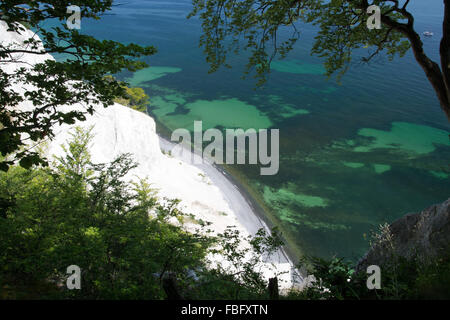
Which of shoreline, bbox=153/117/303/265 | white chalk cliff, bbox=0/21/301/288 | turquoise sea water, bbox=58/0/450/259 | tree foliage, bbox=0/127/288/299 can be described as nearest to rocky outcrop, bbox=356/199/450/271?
tree foliage, bbox=0/127/288/299

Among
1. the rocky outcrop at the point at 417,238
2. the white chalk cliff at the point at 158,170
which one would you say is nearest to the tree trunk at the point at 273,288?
the rocky outcrop at the point at 417,238

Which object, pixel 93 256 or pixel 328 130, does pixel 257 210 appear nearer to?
pixel 93 256

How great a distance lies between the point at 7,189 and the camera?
26.8 ft

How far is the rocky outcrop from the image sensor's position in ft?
21.1

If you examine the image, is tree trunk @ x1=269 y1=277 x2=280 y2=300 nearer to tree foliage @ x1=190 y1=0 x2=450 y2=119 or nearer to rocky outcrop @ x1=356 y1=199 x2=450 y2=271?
rocky outcrop @ x1=356 y1=199 x2=450 y2=271

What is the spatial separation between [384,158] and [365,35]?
2828cm

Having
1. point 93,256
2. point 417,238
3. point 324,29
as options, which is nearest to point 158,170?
point 93,256

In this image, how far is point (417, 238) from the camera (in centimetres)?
778

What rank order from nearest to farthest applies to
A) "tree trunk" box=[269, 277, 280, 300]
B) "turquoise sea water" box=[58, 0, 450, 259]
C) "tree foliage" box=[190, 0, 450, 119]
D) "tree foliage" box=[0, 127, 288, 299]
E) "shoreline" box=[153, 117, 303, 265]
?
"tree trunk" box=[269, 277, 280, 300] → "tree foliage" box=[0, 127, 288, 299] → "tree foliage" box=[190, 0, 450, 119] → "shoreline" box=[153, 117, 303, 265] → "turquoise sea water" box=[58, 0, 450, 259]

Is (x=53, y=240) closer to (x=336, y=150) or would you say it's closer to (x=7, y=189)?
(x=7, y=189)

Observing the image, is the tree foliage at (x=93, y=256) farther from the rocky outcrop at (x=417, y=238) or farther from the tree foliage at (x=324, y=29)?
the tree foliage at (x=324, y=29)

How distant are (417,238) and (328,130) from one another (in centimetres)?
3185

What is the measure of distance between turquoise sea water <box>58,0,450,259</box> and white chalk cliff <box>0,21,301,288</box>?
327 centimetres
